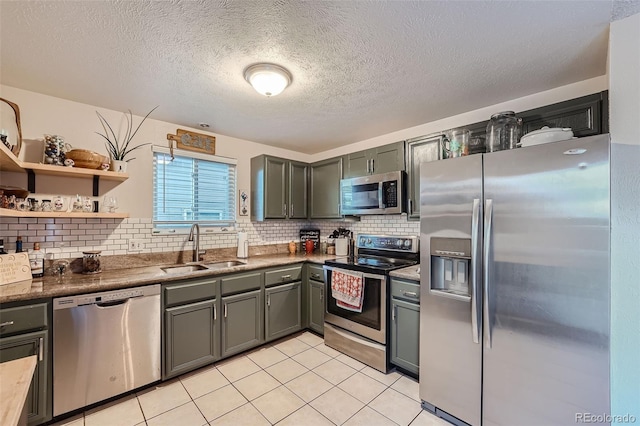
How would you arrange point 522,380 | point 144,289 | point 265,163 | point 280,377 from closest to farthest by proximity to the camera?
point 522,380, point 144,289, point 280,377, point 265,163

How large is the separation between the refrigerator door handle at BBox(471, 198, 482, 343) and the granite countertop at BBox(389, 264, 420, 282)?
546 millimetres

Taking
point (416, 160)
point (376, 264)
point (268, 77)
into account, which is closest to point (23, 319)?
point (268, 77)

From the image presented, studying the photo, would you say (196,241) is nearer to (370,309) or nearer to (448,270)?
(370,309)

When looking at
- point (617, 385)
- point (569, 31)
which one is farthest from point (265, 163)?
point (617, 385)

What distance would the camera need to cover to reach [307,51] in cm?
174

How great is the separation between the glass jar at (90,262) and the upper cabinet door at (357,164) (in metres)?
2.73

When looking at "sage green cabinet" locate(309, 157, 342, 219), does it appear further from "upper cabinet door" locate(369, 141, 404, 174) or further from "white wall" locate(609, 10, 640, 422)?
"white wall" locate(609, 10, 640, 422)

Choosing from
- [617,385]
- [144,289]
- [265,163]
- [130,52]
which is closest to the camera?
[617,385]

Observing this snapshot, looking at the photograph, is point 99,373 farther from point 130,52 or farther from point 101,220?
point 130,52

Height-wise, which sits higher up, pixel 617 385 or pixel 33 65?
pixel 33 65

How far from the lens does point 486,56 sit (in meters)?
1.79

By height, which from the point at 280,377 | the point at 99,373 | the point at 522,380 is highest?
the point at 522,380

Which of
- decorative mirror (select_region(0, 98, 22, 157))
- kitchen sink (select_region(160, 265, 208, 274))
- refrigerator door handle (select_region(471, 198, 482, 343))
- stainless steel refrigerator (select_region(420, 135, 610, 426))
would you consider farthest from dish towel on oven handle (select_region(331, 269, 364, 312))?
decorative mirror (select_region(0, 98, 22, 157))

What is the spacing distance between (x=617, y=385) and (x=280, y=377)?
7.39 ft
